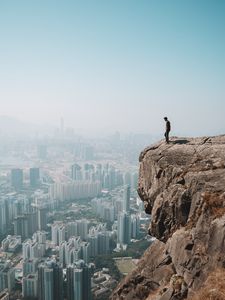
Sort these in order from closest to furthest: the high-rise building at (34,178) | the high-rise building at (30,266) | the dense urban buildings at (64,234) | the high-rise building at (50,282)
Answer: the high-rise building at (50,282) < the dense urban buildings at (64,234) < the high-rise building at (30,266) < the high-rise building at (34,178)

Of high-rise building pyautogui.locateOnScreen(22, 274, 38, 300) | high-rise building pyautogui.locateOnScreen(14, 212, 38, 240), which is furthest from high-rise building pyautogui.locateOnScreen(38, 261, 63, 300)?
high-rise building pyautogui.locateOnScreen(14, 212, 38, 240)

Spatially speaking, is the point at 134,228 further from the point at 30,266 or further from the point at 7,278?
Answer: the point at 7,278

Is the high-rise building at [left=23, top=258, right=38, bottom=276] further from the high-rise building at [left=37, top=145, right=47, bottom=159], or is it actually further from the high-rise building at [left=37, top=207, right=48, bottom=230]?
the high-rise building at [left=37, top=145, right=47, bottom=159]

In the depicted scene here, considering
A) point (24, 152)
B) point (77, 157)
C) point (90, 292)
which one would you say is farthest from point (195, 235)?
point (24, 152)

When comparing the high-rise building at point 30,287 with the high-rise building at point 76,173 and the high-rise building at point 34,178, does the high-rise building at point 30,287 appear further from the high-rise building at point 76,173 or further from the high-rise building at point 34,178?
the high-rise building at point 76,173

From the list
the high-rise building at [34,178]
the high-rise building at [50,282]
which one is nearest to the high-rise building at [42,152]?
the high-rise building at [34,178]
